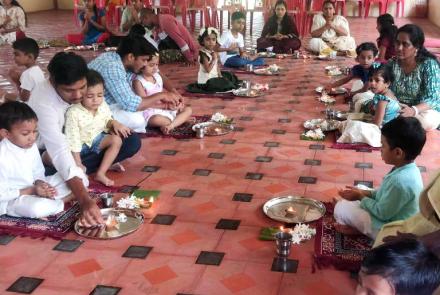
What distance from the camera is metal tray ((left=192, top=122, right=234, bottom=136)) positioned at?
4234 mm

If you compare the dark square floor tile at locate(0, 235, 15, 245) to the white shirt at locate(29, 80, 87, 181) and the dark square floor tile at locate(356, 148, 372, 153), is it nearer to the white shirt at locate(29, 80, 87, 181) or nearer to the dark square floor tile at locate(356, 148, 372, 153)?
the white shirt at locate(29, 80, 87, 181)

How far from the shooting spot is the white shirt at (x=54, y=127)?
2816 millimetres

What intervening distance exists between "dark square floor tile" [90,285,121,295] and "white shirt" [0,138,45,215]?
0.84m

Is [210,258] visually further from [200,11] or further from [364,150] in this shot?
[200,11]

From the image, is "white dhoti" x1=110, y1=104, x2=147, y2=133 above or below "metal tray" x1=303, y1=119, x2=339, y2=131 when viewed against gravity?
above

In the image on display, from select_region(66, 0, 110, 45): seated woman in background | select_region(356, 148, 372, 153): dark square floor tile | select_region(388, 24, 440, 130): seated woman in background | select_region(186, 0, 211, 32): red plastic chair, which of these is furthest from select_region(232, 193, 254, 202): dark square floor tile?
select_region(186, 0, 211, 32): red plastic chair

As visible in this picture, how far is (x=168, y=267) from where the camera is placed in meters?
2.37

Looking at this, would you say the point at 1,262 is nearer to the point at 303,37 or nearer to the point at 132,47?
the point at 132,47

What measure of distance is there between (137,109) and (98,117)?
631 millimetres

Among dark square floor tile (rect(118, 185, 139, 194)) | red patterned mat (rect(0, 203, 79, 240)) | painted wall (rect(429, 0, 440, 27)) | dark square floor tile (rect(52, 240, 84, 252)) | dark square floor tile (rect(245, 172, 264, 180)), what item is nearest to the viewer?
dark square floor tile (rect(52, 240, 84, 252))

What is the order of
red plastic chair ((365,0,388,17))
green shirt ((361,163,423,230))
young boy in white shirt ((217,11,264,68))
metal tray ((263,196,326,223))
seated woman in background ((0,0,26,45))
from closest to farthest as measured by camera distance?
green shirt ((361,163,423,230)) < metal tray ((263,196,326,223)) < young boy in white shirt ((217,11,264,68)) < seated woman in background ((0,0,26,45)) < red plastic chair ((365,0,388,17))

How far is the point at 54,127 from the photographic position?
9.42 ft

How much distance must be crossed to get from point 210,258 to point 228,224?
353 mm

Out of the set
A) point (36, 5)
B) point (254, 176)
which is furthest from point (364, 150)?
point (36, 5)
